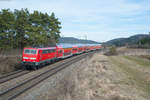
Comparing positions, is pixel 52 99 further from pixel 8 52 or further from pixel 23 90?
pixel 8 52

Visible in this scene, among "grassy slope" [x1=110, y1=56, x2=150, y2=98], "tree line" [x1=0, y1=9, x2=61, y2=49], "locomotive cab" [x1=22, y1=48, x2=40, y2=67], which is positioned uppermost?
"tree line" [x1=0, y1=9, x2=61, y2=49]

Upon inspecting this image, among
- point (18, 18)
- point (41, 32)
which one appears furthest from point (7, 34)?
point (41, 32)

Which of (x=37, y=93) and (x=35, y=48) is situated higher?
(x=35, y=48)

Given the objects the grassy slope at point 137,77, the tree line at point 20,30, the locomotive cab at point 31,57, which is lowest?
the grassy slope at point 137,77

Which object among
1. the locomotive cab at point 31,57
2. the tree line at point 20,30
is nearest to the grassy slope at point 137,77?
the locomotive cab at point 31,57

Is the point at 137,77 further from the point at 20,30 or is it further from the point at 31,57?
the point at 20,30

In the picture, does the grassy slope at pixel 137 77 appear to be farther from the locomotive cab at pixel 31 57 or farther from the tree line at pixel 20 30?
the tree line at pixel 20 30

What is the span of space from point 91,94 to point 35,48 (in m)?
12.5

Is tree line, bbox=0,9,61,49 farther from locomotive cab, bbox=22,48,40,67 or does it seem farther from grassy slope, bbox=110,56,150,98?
grassy slope, bbox=110,56,150,98

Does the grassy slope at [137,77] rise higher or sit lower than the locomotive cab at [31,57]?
lower

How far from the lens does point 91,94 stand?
995 cm

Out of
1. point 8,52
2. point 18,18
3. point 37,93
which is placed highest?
point 18,18

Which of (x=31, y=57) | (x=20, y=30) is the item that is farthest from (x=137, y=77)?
(x=20, y=30)

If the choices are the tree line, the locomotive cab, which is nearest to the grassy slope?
the locomotive cab
